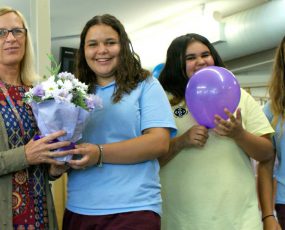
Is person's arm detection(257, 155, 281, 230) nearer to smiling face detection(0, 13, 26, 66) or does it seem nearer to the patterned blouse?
the patterned blouse

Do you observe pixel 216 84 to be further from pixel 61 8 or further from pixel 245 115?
pixel 61 8

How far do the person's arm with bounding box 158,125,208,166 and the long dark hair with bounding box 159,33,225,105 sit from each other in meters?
0.22

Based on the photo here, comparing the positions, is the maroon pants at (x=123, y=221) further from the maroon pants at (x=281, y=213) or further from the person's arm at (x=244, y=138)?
the maroon pants at (x=281, y=213)

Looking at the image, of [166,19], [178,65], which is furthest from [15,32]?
[166,19]

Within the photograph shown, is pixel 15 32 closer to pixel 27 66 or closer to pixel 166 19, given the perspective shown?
pixel 27 66

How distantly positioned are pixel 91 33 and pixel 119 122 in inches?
15.8

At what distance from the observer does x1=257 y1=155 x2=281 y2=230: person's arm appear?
80.7 inches

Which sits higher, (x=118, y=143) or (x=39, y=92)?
(x=39, y=92)

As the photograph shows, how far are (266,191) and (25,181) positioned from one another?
121cm

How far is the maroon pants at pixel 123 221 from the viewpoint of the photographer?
4.99 feet

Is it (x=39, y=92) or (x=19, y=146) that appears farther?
(x=19, y=146)

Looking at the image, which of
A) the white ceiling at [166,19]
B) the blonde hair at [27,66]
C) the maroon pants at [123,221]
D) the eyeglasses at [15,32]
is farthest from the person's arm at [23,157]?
the white ceiling at [166,19]

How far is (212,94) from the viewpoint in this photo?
1.77m

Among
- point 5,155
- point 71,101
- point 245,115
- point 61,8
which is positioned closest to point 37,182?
point 5,155
